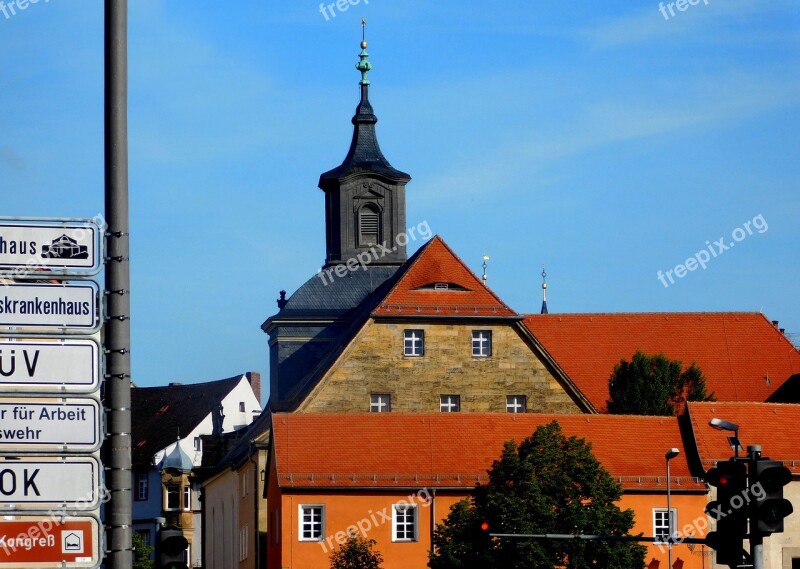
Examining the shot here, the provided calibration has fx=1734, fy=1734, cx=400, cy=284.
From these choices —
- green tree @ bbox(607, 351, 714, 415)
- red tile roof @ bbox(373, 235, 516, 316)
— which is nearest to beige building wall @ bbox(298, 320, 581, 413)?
red tile roof @ bbox(373, 235, 516, 316)

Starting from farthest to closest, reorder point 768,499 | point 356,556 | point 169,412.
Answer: point 169,412 → point 356,556 → point 768,499

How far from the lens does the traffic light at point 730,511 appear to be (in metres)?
19.7

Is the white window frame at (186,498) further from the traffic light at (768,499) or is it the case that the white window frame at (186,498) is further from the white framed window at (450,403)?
the traffic light at (768,499)

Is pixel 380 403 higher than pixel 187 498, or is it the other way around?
pixel 380 403

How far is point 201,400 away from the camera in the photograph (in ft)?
379

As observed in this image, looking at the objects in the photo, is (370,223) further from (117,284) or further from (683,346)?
(117,284)

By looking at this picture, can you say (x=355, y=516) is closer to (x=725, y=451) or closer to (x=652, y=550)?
(x=652, y=550)

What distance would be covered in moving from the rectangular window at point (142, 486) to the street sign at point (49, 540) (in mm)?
99802

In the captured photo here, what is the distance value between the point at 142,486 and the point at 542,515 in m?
66.4

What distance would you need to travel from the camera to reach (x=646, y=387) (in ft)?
245

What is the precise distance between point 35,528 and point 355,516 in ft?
163

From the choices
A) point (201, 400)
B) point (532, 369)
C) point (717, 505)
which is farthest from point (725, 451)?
point (201, 400)

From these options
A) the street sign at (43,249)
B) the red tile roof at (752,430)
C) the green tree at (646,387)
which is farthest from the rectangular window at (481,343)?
the street sign at (43,249)

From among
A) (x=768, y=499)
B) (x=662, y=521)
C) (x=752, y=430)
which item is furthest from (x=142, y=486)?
(x=768, y=499)
